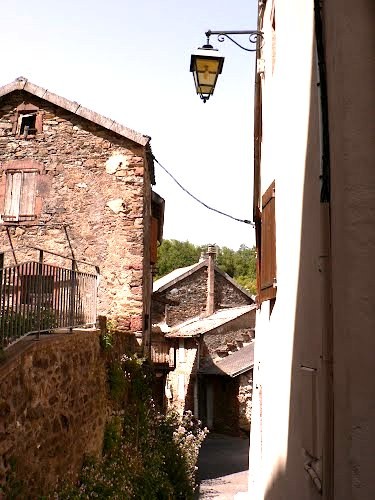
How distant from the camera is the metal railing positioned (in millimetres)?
5473

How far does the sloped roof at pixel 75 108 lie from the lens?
11.8 metres

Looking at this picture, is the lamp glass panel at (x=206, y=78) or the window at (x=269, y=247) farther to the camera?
the lamp glass panel at (x=206, y=78)

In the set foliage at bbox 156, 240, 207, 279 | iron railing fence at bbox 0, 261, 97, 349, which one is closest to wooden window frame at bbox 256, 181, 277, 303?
iron railing fence at bbox 0, 261, 97, 349

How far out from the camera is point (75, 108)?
39.4 feet

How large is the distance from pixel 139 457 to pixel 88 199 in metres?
5.81

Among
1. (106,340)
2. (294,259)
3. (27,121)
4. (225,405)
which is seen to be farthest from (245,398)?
(294,259)

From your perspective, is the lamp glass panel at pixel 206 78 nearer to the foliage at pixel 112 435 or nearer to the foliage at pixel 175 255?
the foliage at pixel 112 435

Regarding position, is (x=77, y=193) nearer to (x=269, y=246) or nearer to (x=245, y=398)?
(x=269, y=246)

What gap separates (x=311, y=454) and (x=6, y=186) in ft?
33.9

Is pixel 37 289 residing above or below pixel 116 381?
above

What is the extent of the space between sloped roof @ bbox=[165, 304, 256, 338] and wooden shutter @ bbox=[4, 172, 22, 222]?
40.1 feet

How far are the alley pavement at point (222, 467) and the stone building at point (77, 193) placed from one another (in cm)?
483

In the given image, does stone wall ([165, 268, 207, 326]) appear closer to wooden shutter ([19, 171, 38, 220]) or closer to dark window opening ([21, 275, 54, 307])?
wooden shutter ([19, 171, 38, 220])

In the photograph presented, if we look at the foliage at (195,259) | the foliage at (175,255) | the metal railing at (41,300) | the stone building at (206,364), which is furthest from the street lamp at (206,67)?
the foliage at (175,255)
